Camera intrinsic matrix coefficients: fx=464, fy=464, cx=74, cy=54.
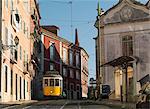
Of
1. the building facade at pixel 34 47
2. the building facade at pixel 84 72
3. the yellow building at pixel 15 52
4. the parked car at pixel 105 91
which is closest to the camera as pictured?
the yellow building at pixel 15 52

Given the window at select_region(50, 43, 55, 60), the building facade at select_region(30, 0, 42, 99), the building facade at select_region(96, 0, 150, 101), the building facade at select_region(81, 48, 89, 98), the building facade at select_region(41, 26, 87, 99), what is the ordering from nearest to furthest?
1. the building facade at select_region(96, 0, 150, 101)
2. the building facade at select_region(30, 0, 42, 99)
3. the building facade at select_region(41, 26, 87, 99)
4. the window at select_region(50, 43, 55, 60)
5. the building facade at select_region(81, 48, 89, 98)

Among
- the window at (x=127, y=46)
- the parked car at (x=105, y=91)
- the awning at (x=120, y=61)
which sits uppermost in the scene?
the window at (x=127, y=46)

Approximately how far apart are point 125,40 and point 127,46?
27.8 inches

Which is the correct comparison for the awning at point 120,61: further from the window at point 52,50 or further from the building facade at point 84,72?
the building facade at point 84,72

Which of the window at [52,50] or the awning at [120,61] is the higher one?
the window at [52,50]

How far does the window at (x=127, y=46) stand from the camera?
4816 cm

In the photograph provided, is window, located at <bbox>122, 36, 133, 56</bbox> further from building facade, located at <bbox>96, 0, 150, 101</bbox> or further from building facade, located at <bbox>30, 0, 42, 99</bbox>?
building facade, located at <bbox>30, 0, 42, 99</bbox>

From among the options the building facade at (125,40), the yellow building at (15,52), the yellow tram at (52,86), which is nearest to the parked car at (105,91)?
the building facade at (125,40)

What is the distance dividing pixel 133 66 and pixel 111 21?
6304 mm

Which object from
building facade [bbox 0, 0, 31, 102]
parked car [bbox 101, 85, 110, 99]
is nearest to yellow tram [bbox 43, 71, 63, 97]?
building facade [bbox 0, 0, 31, 102]

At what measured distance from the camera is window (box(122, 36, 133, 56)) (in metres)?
48.2

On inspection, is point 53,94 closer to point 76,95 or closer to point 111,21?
point 111,21

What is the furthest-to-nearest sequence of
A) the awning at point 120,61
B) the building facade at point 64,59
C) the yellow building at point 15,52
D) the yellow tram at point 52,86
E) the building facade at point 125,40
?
the building facade at point 64,59 < the yellow tram at point 52,86 < the building facade at point 125,40 < the awning at point 120,61 < the yellow building at point 15,52

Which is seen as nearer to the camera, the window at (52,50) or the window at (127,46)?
the window at (127,46)
